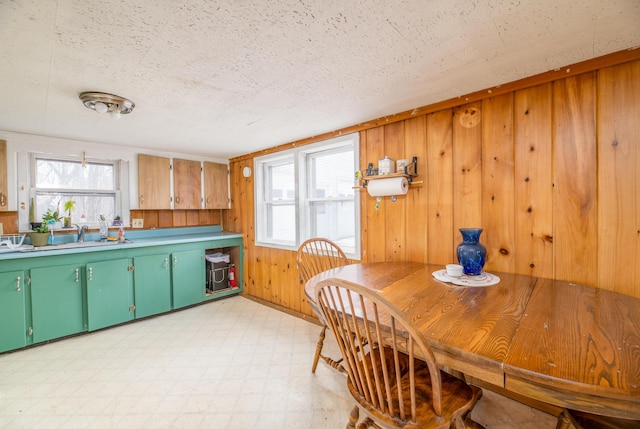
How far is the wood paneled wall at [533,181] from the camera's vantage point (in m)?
1.45

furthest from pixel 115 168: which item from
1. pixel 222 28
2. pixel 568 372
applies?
pixel 568 372

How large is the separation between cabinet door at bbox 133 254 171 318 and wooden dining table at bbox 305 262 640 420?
7.93 ft

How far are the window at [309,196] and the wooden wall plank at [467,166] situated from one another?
0.90m

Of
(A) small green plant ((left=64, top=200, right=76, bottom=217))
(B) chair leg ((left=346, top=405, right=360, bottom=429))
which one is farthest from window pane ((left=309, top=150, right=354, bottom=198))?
(A) small green plant ((left=64, top=200, right=76, bottom=217))

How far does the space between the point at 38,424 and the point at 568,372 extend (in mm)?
2598

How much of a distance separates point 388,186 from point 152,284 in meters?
2.83

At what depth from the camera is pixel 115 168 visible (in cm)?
334

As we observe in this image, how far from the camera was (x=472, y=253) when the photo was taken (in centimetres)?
162

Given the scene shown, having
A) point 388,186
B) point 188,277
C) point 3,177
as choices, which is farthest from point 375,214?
point 3,177

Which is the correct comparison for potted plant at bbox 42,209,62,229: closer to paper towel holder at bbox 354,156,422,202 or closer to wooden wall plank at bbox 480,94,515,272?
paper towel holder at bbox 354,156,422,202

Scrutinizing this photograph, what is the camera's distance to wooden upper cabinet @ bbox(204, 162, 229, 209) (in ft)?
12.9

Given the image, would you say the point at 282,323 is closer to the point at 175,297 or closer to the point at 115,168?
the point at 175,297

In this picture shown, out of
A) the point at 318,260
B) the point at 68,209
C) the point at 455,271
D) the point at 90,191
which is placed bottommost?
the point at 318,260

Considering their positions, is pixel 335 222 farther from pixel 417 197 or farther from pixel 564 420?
pixel 564 420
